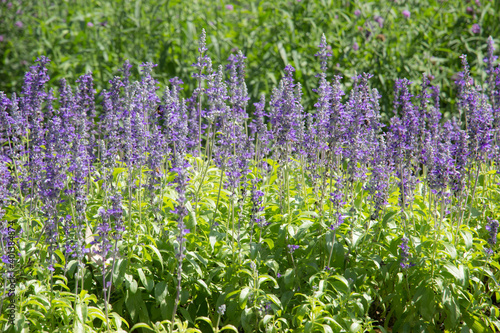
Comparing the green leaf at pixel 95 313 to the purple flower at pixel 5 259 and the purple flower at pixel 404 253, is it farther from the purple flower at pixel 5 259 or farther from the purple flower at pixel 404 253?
the purple flower at pixel 404 253

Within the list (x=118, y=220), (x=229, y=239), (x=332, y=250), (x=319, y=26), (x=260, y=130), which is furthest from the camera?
(x=319, y=26)

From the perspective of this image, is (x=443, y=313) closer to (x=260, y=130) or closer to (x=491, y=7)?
(x=260, y=130)

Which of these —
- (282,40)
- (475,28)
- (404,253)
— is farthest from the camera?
(475,28)

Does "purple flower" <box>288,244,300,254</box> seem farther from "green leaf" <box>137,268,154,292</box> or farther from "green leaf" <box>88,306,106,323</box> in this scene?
"green leaf" <box>88,306,106,323</box>

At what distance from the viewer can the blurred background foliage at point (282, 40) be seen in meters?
9.76

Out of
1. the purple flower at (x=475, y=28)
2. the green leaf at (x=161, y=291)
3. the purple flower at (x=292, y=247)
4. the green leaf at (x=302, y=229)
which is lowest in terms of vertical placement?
the green leaf at (x=161, y=291)

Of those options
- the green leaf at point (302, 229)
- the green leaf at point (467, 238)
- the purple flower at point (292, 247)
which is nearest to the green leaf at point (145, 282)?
the purple flower at point (292, 247)

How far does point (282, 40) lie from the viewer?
32.3 feet

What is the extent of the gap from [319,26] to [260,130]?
5364mm

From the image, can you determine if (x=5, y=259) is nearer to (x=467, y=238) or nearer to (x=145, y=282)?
(x=145, y=282)

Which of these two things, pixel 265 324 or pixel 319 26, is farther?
pixel 319 26

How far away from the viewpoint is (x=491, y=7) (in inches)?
420

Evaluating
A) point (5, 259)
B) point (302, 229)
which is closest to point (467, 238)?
point (302, 229)

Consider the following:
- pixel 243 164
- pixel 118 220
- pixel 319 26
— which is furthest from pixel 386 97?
pixel 118 220
